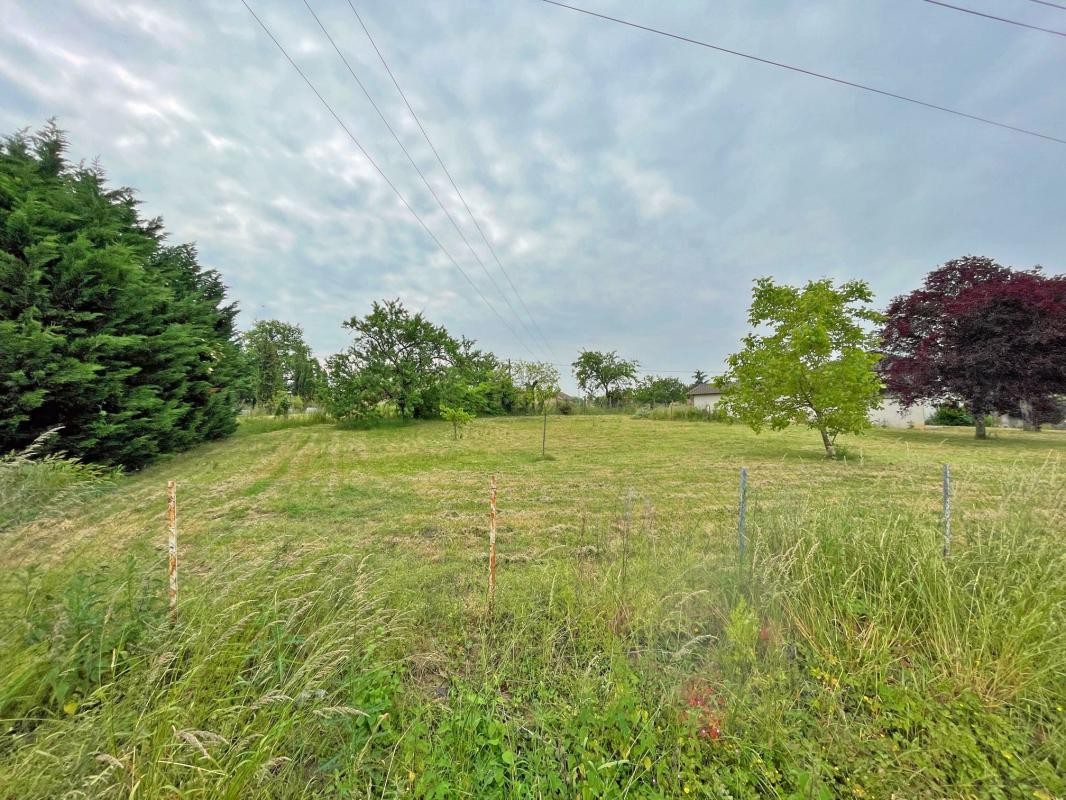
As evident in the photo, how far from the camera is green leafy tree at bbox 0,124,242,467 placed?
19.5 ft

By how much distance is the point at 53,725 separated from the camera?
4.52 feet

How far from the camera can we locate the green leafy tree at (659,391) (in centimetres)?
3959

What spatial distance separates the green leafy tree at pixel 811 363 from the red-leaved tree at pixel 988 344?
828 centimetres

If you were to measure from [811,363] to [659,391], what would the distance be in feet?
108

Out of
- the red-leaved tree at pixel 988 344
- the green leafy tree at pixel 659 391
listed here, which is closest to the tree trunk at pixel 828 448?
the red-leaved tree at pixel 988 344

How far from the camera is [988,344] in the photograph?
1361cm

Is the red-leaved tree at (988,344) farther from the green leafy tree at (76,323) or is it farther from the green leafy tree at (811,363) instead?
the green leafy tree at (76,323)

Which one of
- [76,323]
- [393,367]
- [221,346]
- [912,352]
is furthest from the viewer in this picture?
[393,367]

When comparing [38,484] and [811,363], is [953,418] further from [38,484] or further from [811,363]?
[38,484]

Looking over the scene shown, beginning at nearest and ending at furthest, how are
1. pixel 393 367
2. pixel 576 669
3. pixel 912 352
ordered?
pixel 576 669 < pixel 912 352 < pixel 393 367

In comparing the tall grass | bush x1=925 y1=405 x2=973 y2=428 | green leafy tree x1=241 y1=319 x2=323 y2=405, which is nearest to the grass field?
the tall grass

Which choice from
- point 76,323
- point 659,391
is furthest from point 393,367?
point 659,391

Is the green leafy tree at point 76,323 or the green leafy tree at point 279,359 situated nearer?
the green leafy tree at point 76,323

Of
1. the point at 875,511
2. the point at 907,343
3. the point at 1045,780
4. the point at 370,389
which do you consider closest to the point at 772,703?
the point at 1045,780
